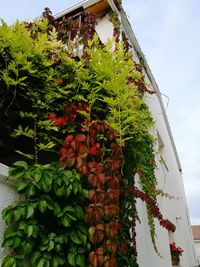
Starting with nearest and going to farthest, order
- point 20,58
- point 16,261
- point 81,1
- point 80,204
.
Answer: point 16,261
point 80,204
point 20,58
point 81,1

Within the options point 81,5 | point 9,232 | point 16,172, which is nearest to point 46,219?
point 9,232

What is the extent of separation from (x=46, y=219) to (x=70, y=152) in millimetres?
507

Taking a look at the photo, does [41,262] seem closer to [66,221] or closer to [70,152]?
[66,221]

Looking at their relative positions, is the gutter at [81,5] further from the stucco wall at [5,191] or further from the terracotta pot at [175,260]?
the terracotta pot at [175,260]

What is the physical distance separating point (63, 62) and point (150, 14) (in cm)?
477

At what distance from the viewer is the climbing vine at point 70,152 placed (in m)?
1.74

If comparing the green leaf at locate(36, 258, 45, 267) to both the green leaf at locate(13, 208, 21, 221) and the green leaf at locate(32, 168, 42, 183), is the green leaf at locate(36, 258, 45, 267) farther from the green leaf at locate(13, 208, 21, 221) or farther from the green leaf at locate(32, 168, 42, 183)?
the green leaf at locate(32, 168, 42, 183)

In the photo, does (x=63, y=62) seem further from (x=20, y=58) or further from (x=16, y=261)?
(x=16, y=261)

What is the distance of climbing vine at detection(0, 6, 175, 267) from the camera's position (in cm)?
174

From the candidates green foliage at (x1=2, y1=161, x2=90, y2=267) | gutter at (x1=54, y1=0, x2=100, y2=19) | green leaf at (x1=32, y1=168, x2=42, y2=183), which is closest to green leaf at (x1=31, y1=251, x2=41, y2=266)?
green foliage at (x1=2, y1=161, x2=90, y2=267)

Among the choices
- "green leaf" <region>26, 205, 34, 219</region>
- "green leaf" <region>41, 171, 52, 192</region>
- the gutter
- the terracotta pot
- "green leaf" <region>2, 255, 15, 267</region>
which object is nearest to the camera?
"green leaf" <region>2, 255, 15, 267</region>

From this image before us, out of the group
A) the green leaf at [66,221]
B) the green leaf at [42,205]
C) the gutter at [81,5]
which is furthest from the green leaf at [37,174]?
the gutter at [81,5]

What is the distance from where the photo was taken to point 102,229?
71.0 inches

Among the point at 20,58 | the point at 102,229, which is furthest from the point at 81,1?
the point at 102,229
